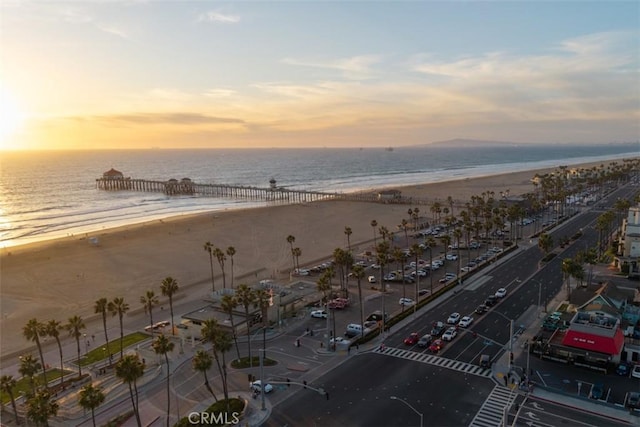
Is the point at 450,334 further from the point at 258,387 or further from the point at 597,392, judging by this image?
the point at 258,387

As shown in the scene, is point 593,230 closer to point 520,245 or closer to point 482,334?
point 520,245

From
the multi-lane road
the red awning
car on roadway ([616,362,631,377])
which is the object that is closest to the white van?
the multi-lane road

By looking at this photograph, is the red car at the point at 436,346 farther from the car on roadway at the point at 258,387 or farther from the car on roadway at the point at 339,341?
the car on roadway at the point at 258,387

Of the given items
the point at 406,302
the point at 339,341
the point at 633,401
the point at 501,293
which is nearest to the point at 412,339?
the point at 339,341

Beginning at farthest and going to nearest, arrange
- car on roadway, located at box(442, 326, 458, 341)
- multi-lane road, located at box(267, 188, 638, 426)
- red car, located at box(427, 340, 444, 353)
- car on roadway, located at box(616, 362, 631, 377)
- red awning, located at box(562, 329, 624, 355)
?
car on roadway, located at box(442, 326, 458, 341) < red car, located at box(427, 340, 444, 353) < red awning, located at box(562, 329, 624, 355) < car on roadway, located at box(616, 362, 631, 377) < multi-lane road, located at box(267, 188, 638, 426)

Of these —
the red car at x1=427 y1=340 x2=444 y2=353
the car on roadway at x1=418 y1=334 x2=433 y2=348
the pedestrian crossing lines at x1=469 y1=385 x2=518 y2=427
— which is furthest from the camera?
the car on roadway at x1=418 y1=334 x2=433 y2=348

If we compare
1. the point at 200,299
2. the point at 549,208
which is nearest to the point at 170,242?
the point at 200,299

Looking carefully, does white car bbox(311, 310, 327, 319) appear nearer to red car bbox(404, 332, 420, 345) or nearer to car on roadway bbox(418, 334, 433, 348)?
red car bbox(404, 332, 420, 345)
